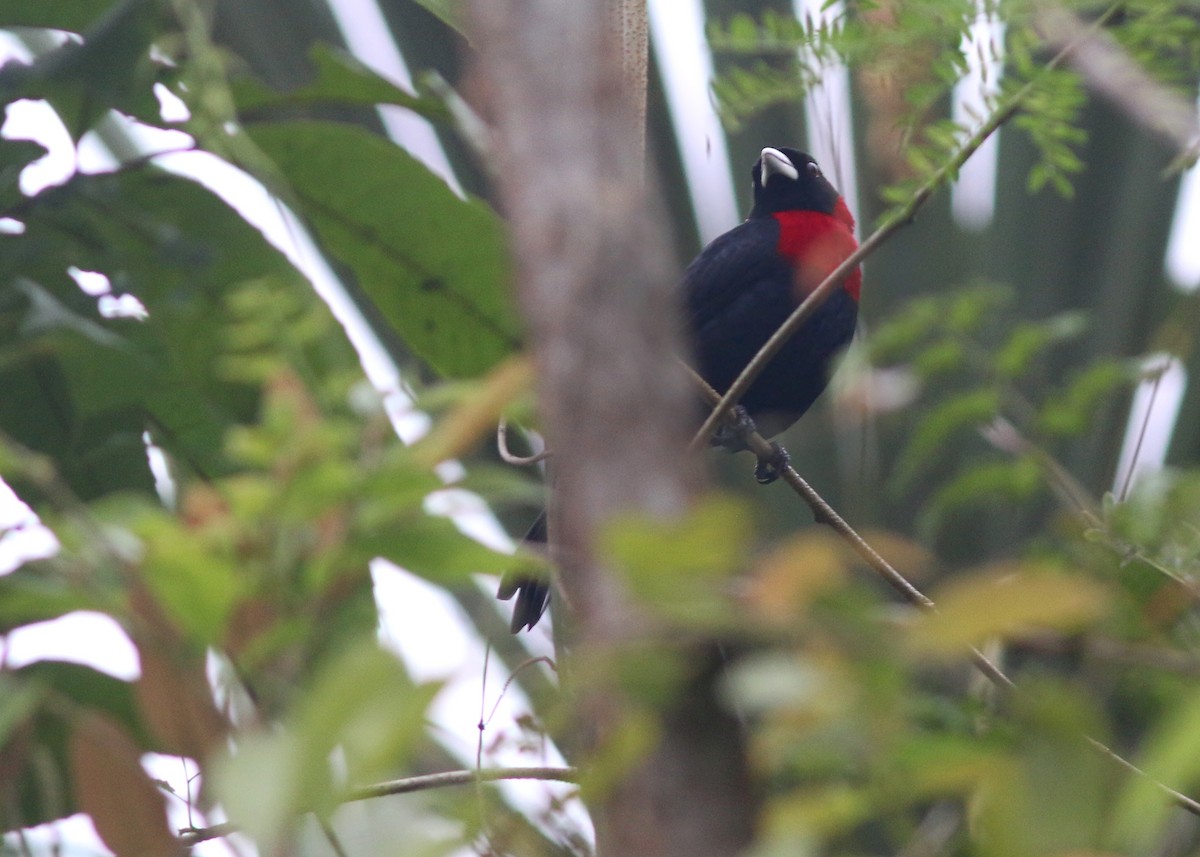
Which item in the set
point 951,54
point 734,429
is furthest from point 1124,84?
point 734,429

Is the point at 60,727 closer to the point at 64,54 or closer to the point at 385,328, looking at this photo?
the point at 64,54

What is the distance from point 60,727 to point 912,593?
0.78 meters

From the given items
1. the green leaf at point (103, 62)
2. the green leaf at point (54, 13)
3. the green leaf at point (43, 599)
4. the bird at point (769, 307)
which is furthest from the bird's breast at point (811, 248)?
the green leaf at point (43, 599)

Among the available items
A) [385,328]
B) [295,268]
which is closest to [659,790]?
[295,268]

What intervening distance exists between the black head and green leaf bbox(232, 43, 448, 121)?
2.47 metres

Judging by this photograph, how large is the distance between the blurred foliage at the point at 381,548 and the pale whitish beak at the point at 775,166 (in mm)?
2157

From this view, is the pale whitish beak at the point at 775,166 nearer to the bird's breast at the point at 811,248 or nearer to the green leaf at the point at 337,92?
the bird's breast at the point at 811,248

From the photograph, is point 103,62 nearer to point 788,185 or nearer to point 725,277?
point 725,277

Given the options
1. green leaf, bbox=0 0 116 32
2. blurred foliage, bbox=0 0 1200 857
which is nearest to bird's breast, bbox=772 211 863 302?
blurred foliage, bbox=0 0 1200 857

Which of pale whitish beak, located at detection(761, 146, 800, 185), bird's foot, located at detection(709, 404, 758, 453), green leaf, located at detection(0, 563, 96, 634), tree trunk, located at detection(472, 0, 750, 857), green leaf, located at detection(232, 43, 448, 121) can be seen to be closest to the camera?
tree trunk, located at detection(472, 0, 750, 857)

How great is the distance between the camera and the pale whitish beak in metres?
3.58

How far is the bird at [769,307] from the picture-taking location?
133 inches

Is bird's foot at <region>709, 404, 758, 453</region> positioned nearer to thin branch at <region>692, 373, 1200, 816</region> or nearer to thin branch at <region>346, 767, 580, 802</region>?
thin branch at <region>692, 373, 1200, 816</region>

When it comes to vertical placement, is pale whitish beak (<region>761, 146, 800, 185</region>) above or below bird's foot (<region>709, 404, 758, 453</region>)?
above
